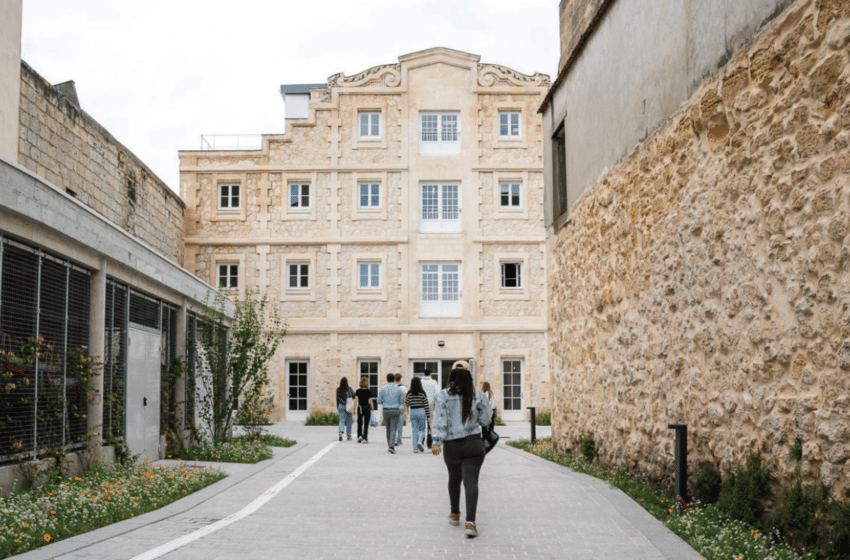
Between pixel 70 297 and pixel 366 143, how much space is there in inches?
826

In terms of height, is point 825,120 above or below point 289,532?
above

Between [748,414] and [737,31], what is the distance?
3.31 metres

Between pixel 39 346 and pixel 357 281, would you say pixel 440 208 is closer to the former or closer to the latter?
pixel 357 281

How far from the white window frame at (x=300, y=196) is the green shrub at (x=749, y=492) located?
24837mm

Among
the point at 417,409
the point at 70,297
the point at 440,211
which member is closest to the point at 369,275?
the point at 440,211

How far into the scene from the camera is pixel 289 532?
7.85 metres

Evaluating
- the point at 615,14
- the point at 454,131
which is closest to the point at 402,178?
the point at 454,131

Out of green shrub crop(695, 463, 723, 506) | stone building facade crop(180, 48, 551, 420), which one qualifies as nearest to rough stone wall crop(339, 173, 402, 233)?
stone building facade crop(180, 48, 551, 420)

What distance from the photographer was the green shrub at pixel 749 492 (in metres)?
7.01

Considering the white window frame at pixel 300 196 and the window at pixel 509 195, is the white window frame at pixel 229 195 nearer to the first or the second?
the white window frame at pixel 300 196

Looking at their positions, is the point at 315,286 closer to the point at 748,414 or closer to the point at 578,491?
the point at 578,491

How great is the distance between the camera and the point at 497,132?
31.3 meters

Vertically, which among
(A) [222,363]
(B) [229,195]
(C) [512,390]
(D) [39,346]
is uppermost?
(B) [229,195]

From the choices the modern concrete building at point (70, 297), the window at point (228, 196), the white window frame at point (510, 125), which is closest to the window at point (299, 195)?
the window at point (228, 196)
